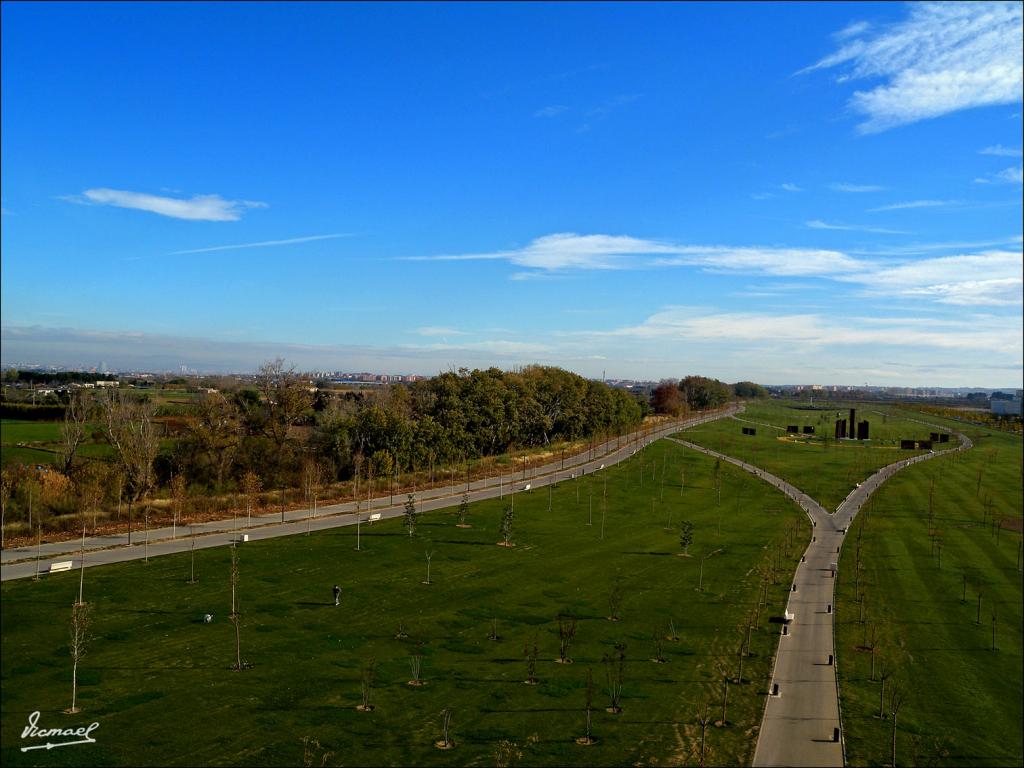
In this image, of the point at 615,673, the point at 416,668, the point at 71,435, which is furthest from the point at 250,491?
the point at 615,673

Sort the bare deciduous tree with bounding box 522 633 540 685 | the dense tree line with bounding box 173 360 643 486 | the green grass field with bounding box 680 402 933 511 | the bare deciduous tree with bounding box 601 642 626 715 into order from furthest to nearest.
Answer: the dense tree line with bounding box 173 360 643 486 < the bare deciduous tree with bounding box 522 633 540 685 < the bare deciduous tree with bounding box 601 642 626 715 < the green grass field with bounding box 680 402 933 511

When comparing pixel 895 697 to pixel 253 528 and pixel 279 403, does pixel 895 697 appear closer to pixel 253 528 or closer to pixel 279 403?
pixel 253 528

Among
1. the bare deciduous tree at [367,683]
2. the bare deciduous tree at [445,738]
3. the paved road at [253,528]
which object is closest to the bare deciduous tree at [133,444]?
the paved road at [253,528]

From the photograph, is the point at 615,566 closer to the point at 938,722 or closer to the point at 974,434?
the point at 938,722

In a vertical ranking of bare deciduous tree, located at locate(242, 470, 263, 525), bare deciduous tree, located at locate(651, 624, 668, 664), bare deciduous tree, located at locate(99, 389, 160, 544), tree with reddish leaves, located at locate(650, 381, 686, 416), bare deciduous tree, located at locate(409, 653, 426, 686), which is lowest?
bare deciduous tree, located at locate(651, 624, 668, 664)

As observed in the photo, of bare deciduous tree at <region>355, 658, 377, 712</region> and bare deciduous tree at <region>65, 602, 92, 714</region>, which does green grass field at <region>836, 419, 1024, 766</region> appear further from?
bare deciduous tree at <region>65, 602, 92, 714</region>

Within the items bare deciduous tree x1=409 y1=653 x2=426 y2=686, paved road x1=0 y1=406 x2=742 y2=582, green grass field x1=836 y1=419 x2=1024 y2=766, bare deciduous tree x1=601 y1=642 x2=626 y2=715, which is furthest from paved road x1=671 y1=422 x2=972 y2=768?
paved road x1=0 y1=406 x2=742 y2=582
